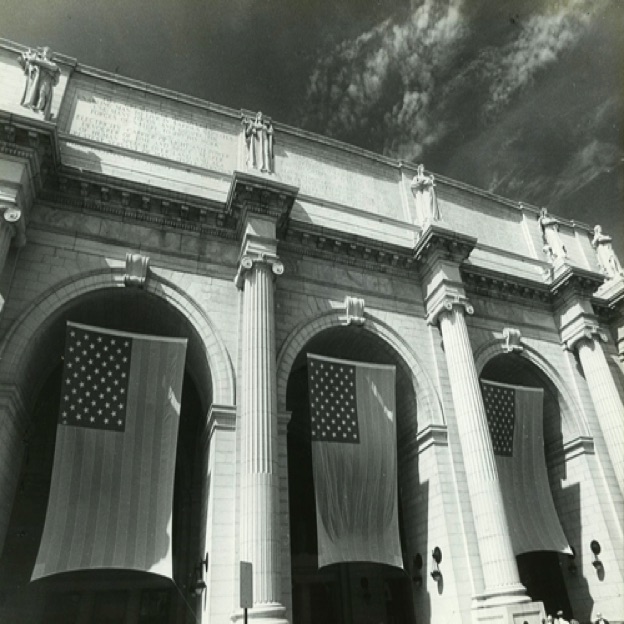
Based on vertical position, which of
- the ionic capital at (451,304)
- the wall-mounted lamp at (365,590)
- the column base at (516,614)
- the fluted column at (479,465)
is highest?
the ionic capital at (451,304)

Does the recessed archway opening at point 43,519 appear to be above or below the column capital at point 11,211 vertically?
below

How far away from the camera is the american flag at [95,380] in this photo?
15.1 meters

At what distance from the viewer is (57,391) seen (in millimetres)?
21234

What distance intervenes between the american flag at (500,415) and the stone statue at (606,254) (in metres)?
12.0

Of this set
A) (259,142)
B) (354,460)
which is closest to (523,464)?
(354,460)

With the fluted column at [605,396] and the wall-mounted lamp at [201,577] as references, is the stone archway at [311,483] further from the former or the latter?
the fluted column at [605,396]

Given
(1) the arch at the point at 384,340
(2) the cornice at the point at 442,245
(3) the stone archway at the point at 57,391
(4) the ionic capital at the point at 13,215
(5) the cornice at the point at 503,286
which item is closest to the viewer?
(4) the ionic capital at the point at 13,215

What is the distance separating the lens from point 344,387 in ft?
60.2

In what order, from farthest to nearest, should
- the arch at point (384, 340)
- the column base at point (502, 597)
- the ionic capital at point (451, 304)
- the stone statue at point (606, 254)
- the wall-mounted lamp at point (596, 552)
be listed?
1. the stone statue at point (606, 254)
2. the ionic capital at point (451, 304)
3. the wall-mounted lamp at point (596, 552)
4. the arch at point (384, 340)
5. the column base at point (502, 597)

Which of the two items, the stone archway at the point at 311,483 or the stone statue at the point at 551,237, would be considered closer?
the stone archway at the point at 311,483

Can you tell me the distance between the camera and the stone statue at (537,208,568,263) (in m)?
27.0

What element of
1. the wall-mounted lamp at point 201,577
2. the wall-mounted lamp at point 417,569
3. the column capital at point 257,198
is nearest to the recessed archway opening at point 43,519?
the wall-mounted lamp at point 201,577

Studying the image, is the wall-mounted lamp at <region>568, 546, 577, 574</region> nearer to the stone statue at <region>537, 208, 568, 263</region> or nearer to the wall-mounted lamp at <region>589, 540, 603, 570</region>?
the wall-mounted lamp at <region>589, 540, 603, 570</region>

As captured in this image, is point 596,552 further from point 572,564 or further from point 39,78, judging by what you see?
point 39,78
